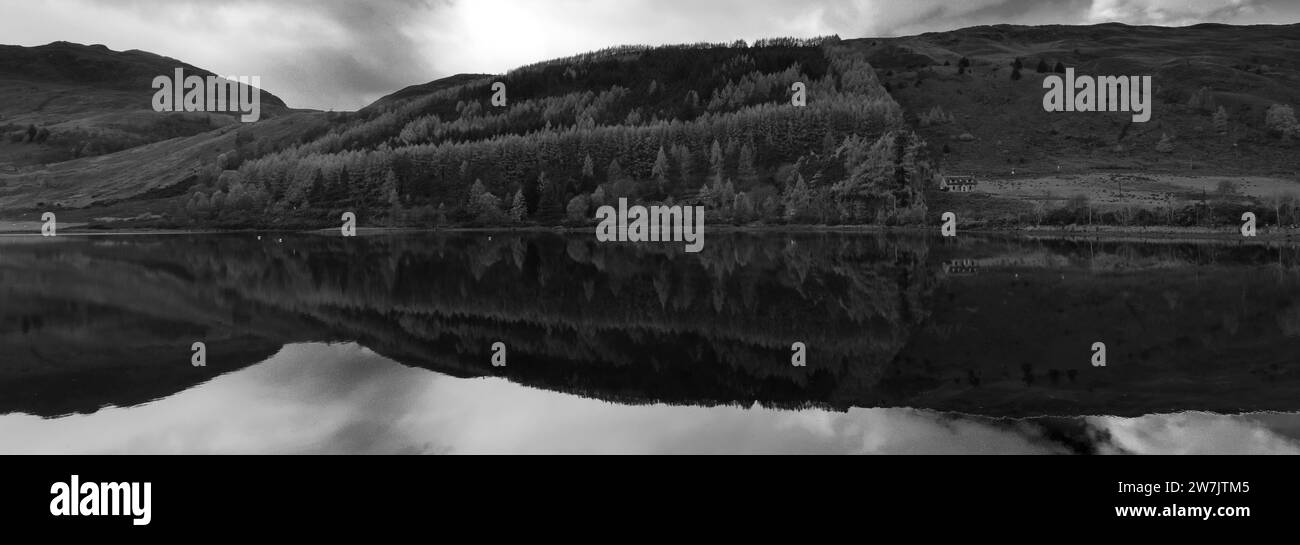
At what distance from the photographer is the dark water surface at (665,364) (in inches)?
559

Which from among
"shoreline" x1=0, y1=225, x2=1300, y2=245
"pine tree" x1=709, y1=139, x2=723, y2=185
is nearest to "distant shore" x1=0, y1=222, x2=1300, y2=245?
"shoreline" x1=0, y1=225, x2=1300, y2=245

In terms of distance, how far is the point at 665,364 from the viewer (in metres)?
20.5

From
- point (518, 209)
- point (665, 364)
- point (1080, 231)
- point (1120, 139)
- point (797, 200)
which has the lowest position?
point (665, 364)

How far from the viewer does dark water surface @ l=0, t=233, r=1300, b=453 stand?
46.6 feet

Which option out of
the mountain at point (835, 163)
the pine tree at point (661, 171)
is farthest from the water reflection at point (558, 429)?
the pine tree at point (661, 171)

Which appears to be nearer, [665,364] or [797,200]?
[665,364]

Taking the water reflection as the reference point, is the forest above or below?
above

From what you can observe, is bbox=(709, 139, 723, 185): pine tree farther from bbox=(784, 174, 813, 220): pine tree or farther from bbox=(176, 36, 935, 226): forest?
bbox=(784, 174, 813, 220): pine tree

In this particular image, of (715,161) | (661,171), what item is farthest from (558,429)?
(661,171)

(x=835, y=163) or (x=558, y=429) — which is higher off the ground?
(x=835, y=163)

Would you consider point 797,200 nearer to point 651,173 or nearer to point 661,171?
point 661,171

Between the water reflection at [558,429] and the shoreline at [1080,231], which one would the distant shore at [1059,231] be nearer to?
the shoreline at [1080,231]

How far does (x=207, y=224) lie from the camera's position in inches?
6206
